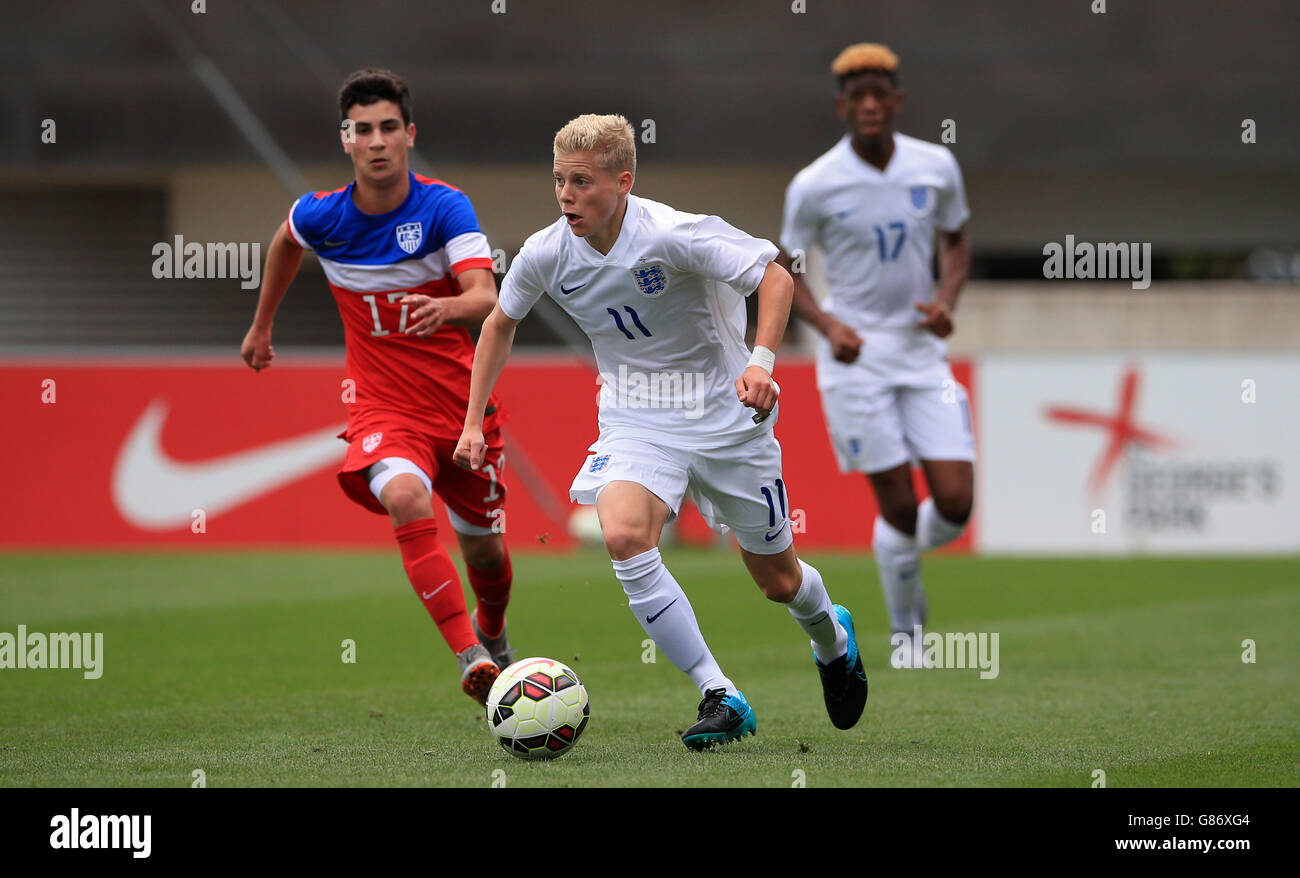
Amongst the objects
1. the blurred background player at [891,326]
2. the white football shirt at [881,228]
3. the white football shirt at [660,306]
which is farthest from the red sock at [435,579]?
the white football shirt at [881,228]

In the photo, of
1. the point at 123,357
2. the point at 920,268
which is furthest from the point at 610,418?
the point at 123,357

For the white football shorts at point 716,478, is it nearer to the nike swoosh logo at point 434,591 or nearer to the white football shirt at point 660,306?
the white football shirt at point 660,306

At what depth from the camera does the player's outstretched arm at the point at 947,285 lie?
7992mm

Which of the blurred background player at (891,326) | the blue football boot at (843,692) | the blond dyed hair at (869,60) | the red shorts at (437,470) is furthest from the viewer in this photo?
the blurred background player at (891,326)

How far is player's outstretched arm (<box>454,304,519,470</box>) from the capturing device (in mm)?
5332

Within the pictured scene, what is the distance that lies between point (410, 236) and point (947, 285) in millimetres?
3210

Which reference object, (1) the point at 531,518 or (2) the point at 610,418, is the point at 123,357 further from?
(2) the point at 610,418

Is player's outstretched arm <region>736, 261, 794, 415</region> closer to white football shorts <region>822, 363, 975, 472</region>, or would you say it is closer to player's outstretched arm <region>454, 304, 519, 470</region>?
player's outstretched arm <region>454, 304, 519, 470</region>

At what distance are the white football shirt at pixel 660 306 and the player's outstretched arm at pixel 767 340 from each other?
6cm

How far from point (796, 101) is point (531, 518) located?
777cm

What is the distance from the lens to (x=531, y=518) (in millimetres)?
16094

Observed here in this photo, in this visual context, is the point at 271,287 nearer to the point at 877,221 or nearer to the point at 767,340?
the point at 767,340

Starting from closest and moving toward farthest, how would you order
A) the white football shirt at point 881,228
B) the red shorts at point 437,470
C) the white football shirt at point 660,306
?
the white football shirt at point 660,306 < the red shorts at point 437,470 < the white football shirt at point 881,228
